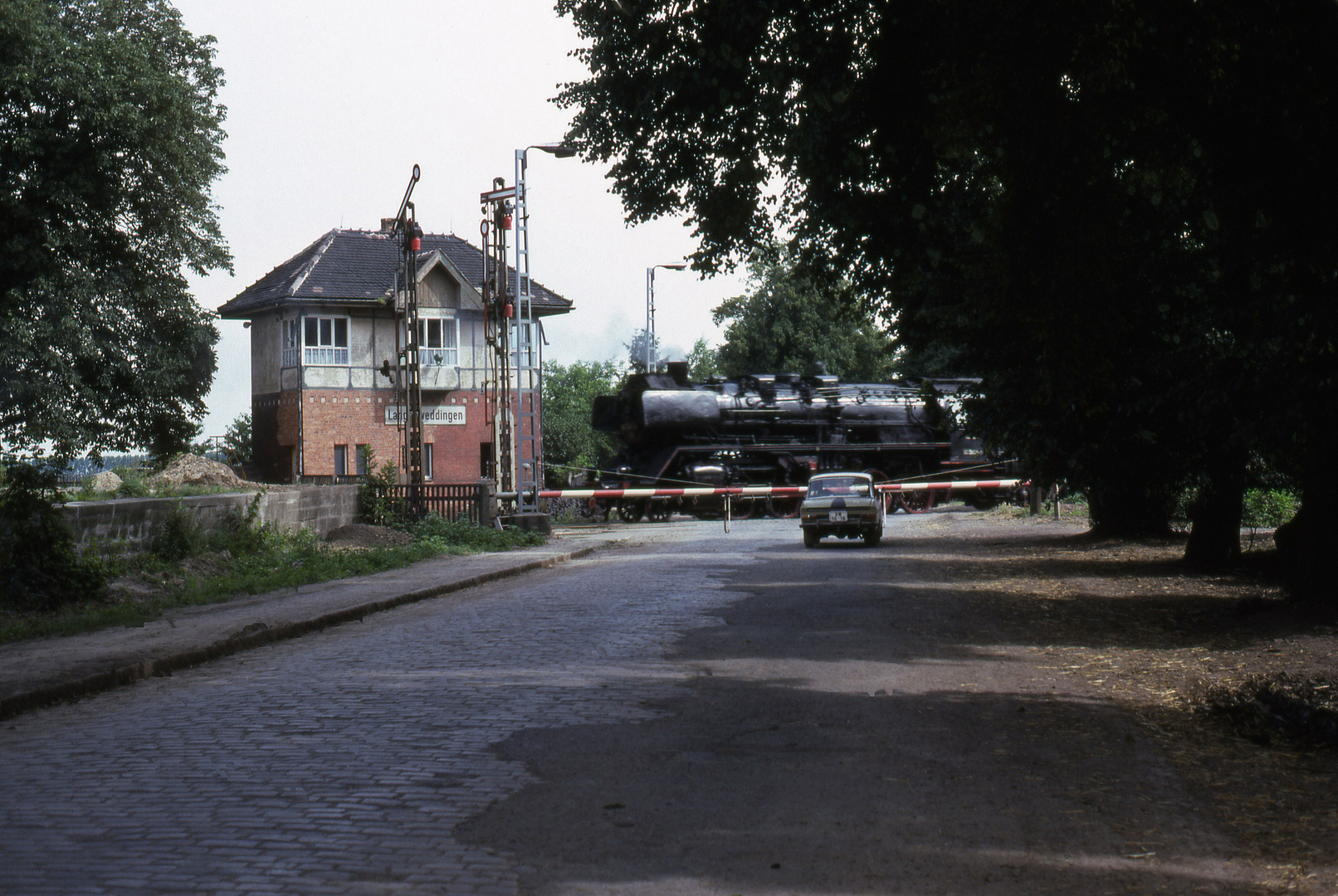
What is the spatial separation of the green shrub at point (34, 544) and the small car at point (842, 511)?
13.9 metres

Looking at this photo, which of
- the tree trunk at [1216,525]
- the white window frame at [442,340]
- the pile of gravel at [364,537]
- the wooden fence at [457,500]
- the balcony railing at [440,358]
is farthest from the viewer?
the white window frame at [442,340]

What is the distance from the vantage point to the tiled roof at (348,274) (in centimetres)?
4591

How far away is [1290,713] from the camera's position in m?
7.07

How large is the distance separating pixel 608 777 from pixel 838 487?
62.0ft

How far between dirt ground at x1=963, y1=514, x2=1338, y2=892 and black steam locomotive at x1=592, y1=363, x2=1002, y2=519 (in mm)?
17451

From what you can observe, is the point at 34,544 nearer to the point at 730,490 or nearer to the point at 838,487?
the point at 838,487

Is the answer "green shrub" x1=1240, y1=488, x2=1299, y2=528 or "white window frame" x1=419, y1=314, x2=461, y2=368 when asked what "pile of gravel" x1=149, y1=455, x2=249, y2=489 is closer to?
"white window frame" x1=419, y1=314, x2=461, y2=368

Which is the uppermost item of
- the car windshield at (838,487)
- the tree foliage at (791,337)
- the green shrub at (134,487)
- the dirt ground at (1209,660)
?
the tree foliage at (791,337)

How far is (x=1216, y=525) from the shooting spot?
1656 cm

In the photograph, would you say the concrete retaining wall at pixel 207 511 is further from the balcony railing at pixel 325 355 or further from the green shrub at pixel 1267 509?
the balcony railing at pixel 325 355

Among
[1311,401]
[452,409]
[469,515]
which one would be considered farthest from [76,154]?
[1311,401]

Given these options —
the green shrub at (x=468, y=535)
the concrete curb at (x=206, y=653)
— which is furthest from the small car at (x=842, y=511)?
the concrete curb at (x=206, y=653)

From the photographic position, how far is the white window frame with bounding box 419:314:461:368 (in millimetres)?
47562

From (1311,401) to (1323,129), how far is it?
3.65m
